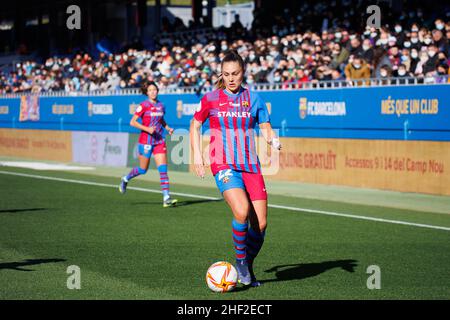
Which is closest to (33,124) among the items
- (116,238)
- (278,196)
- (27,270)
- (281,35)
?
(281,35)

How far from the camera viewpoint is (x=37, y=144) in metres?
32.5

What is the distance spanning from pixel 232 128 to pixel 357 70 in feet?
40.9

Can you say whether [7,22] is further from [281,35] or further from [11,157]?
[281,35]

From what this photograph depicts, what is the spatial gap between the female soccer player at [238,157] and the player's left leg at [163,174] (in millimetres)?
7582

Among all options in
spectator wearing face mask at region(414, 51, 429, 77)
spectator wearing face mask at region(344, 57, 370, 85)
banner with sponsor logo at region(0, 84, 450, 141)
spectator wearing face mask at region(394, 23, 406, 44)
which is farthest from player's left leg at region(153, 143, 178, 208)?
spectator wearing face mask at region(394, 23, 406, 44)

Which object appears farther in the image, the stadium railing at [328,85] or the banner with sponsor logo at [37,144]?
the banner with sponsor logo at [37,144]

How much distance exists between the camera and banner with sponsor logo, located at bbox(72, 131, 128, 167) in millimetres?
27248

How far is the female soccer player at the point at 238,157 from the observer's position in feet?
26.7

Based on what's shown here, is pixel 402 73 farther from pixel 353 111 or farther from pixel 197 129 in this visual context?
pixel 197 129

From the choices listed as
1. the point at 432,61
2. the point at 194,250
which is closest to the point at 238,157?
the point at 194,250

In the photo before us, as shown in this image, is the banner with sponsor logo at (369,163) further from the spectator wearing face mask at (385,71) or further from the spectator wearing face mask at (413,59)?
the spectator wearing face mask at (413,59)

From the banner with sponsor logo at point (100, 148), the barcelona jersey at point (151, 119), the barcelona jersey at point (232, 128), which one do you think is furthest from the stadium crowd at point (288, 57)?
the barcelona jersey at point (232, 128)

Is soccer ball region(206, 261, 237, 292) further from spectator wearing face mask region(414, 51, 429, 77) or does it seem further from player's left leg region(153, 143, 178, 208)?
spectator wearing face mask region(414, 51, 429, 77)

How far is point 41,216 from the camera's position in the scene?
14.1 meters
